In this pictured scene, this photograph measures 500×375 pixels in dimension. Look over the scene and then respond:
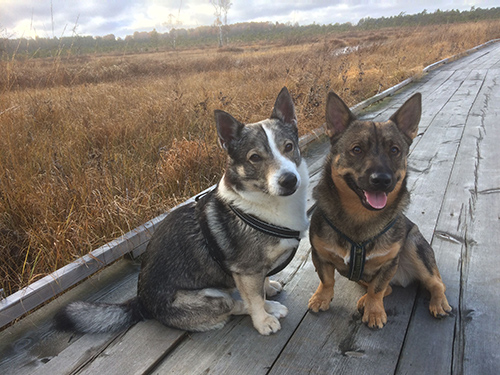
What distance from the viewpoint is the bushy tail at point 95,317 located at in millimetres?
1749

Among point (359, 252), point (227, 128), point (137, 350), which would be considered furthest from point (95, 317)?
point (359, 252)

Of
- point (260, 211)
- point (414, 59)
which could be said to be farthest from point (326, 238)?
point (414, 59)

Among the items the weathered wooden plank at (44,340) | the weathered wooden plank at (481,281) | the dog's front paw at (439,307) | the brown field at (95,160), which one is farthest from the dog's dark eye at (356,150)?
the brown field at (95,160)

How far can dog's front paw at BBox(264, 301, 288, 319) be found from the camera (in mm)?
1953

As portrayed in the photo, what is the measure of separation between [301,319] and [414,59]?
12.9 metres

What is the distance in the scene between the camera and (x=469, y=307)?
1887mm

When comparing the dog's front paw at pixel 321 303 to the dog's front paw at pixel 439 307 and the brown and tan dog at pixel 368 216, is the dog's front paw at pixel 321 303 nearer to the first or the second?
the brown and tan dog at pixel 368 216

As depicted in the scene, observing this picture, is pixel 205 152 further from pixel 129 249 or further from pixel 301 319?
pixel 301 319

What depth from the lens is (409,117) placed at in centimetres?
197

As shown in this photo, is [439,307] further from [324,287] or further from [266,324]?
[266,324]

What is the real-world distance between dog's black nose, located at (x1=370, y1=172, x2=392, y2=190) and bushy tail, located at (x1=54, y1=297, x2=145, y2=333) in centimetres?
150

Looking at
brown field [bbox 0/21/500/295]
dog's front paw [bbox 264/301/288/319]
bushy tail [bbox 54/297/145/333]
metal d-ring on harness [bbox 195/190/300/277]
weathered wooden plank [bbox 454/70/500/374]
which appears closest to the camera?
weathered wooden plank [bbox 454/70/500/374]

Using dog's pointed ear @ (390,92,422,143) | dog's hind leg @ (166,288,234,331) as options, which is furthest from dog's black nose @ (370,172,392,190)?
dog's hind leg @ (166,288,234,331)

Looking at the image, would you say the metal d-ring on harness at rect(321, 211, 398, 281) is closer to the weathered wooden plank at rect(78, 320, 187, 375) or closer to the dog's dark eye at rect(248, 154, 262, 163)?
the dog's dark eye at rect(248, 154, 262, 163)
